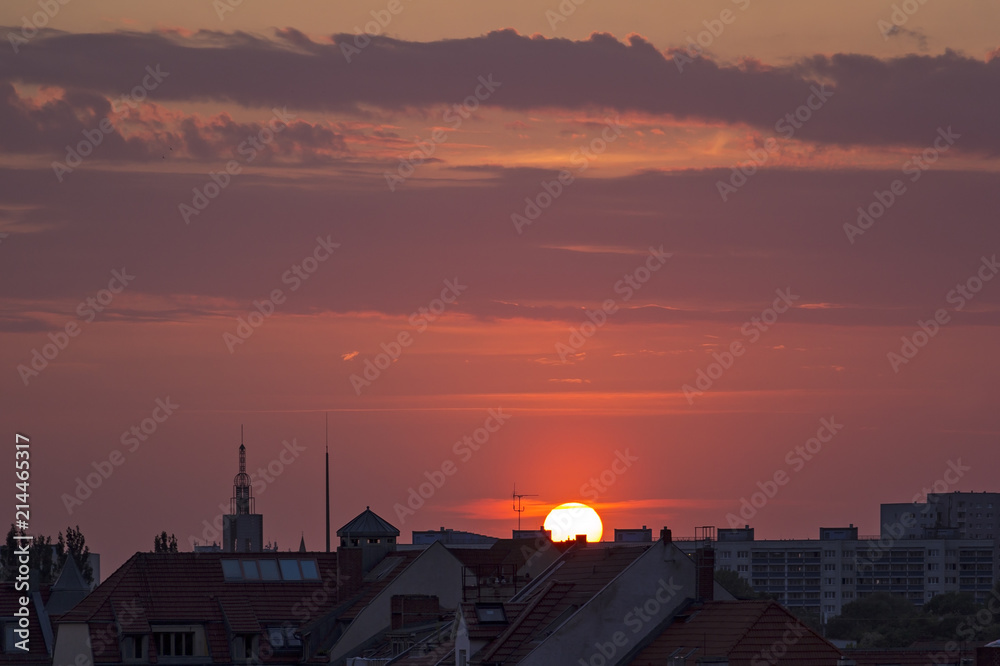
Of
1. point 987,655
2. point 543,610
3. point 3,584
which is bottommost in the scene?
point 987,655

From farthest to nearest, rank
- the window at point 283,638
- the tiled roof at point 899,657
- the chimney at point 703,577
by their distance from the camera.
Result: the window at point 283,638 < the tiled roof at point 899,657 < the chimney at point 703,577

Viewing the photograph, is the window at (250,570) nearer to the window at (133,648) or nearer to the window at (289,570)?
the window at (289,570)

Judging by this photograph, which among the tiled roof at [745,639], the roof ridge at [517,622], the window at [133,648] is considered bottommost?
the tiled roof at [745,639]

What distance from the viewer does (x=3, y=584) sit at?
3839 inches

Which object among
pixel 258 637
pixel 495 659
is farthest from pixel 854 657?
pixel 258 637

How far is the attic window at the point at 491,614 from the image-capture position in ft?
238

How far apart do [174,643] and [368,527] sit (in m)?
17.2

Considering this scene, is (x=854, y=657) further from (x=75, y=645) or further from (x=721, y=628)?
(x=75, y=645)

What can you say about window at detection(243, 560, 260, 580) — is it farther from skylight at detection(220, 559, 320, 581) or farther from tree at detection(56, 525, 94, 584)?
tree at detection(56, 525, 94, 584)

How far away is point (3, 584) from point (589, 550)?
38.8m

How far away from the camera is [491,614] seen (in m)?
72.8

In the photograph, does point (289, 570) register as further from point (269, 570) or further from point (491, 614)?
point (491, 614)

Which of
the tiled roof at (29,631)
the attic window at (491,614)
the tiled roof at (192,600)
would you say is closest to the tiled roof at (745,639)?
the attic window at (491,614)

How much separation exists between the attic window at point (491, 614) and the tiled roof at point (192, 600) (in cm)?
2142
